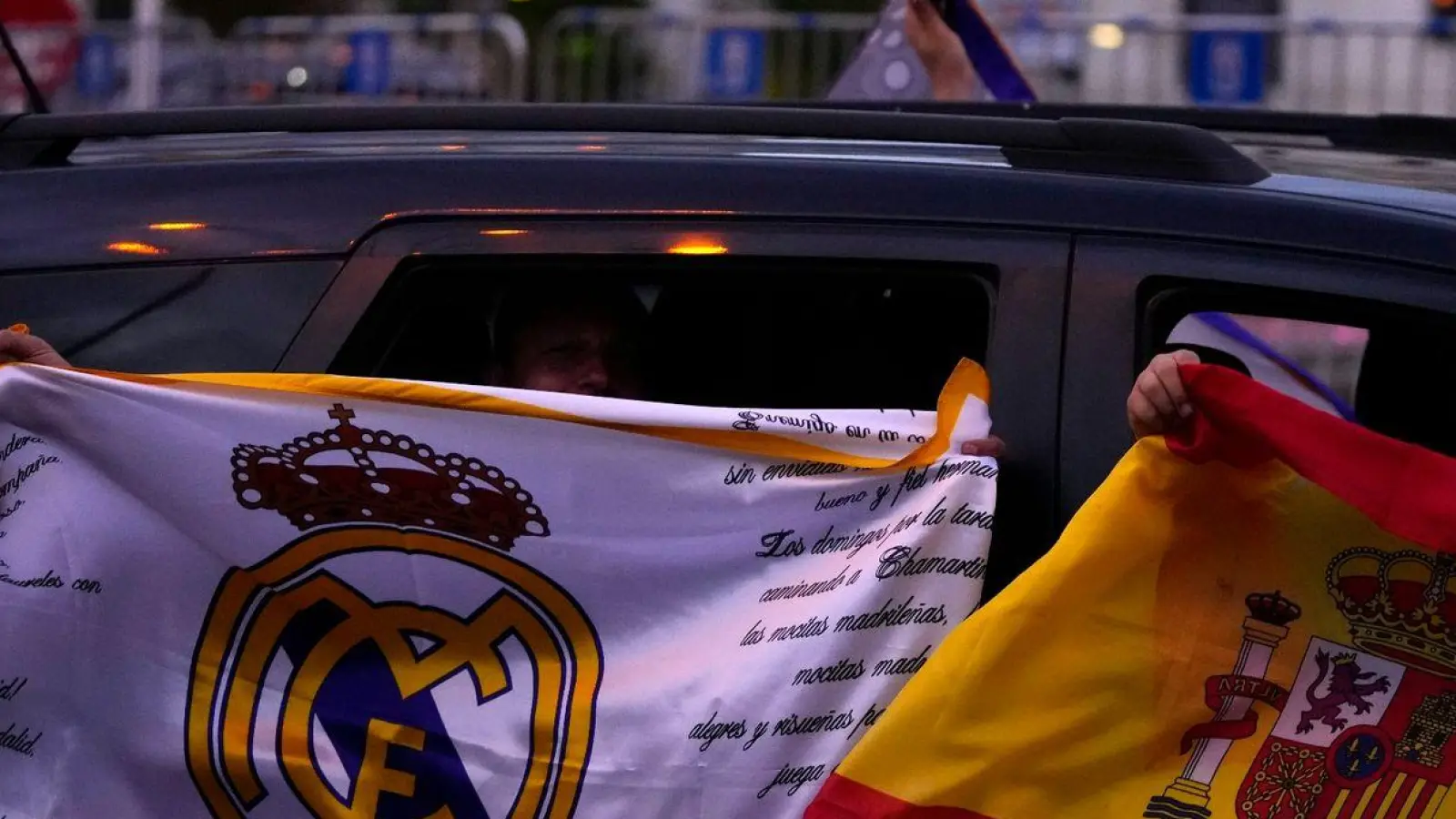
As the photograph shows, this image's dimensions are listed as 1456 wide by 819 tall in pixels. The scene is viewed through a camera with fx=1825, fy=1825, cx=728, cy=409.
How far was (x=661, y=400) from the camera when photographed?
2.98 m

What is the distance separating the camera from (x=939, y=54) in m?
5.38

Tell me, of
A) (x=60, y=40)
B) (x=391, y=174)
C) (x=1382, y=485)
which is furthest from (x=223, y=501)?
(x=60, y=40)

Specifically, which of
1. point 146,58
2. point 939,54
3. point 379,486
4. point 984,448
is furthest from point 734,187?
point 146,58

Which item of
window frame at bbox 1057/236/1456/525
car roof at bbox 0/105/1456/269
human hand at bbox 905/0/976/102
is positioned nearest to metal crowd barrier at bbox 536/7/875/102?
human hand at bbox 905/0/976/102

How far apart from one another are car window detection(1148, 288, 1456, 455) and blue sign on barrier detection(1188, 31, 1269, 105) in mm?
5568

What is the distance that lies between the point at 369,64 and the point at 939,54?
7.30m

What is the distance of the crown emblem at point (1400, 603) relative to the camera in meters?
2.09

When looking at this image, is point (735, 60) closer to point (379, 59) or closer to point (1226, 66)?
point (379, 59)

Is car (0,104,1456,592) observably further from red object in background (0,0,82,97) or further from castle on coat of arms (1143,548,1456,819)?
red object in background (0,0,82,97)

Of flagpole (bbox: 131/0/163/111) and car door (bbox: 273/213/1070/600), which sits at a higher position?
flagpole (bbox: 131/0/163/111)

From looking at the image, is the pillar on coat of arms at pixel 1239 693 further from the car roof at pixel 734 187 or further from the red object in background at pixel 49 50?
the red object in background at pixel 49 50

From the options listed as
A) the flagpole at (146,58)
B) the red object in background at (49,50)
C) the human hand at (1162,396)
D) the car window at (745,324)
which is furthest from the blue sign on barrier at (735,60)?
the human hand at (1162,396)

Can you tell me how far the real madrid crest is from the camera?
2254 millimetres

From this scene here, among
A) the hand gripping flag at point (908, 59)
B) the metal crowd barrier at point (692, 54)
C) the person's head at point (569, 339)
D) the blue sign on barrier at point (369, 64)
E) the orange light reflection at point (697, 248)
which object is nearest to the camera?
the orange light reflection at point (697, 248)
